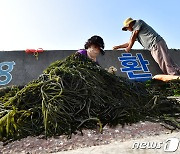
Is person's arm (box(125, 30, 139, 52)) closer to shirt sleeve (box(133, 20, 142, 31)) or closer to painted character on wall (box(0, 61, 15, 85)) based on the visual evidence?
shirt sleeve (box(133, 20, 142, 31))

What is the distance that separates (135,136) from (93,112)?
0.42m

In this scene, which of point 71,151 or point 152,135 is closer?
point 71,151

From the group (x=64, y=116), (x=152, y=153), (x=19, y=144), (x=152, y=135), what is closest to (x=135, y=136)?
(x=152, y=135)

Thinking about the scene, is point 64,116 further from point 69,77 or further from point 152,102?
point 152,102

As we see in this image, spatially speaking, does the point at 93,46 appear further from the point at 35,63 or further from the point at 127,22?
the point at 127,22

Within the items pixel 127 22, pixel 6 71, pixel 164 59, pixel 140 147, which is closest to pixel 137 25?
pixel 127 22

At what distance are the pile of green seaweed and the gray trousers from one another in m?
3.29

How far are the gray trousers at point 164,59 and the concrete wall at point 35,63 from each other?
308mm

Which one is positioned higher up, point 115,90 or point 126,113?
point 115,90

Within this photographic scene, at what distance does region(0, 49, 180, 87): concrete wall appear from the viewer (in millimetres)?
5160

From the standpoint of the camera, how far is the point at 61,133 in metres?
1.62

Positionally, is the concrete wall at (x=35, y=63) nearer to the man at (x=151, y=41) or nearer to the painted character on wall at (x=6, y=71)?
the painted character on wall at (x=6, y=71)

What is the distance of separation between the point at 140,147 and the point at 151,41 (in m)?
4.76

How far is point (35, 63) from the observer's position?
5531 mm
